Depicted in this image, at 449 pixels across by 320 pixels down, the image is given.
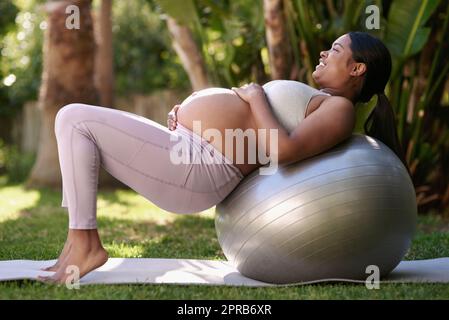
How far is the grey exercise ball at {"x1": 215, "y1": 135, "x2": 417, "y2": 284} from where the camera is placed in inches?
113

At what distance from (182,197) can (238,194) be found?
0.86ft

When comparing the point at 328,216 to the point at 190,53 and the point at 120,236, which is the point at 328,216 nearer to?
the point at 120,236

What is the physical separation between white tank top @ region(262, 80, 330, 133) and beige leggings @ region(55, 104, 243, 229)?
1.08ft

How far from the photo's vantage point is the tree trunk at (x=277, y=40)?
18.7 ft

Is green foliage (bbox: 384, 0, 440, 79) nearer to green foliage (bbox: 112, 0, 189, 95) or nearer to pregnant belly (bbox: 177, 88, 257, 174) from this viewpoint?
pregnant belly (bbox: 177, 88, 257, 174)

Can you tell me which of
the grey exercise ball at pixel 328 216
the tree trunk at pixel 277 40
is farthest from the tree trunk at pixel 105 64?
the grey exercise ball at pixel 328 216

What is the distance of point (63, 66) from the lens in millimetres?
8227

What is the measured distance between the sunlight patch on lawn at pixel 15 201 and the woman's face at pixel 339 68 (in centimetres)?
357

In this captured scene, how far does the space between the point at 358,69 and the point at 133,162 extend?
44.5 inches

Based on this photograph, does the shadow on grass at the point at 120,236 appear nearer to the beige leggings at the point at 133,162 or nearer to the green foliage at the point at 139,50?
the beige leggings at the point at 133,162

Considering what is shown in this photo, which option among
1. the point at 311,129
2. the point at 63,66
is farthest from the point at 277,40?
the point at 63,66

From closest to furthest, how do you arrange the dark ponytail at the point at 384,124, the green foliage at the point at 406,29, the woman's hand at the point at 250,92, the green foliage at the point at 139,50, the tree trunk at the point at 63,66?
the woman's hand at the point at 250,92 < the dark ponytail at the point at 384,124 < the green foliage at the point at 406,29 < the tree trunk at the point at 63,66 < the green foliage at the point at 139,50

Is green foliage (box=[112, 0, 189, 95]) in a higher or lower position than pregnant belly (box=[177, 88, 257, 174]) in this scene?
lower

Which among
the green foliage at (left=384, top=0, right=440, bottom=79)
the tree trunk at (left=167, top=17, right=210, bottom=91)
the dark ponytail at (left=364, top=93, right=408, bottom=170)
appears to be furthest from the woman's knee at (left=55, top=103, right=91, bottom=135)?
the tree trunk at (left=167, top=17, right=210, bottom=91)
